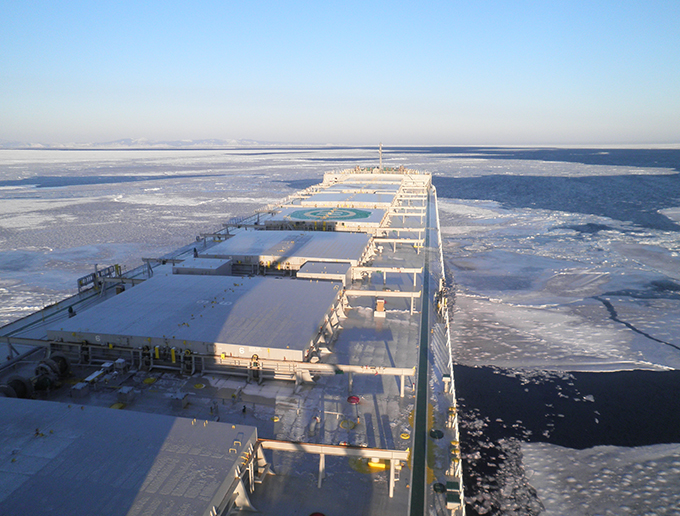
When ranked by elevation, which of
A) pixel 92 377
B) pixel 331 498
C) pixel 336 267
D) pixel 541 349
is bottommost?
pixel 541 349

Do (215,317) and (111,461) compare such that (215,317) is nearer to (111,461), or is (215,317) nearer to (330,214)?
(111,461)

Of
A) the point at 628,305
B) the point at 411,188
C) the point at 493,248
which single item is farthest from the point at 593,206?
the point at 628,305

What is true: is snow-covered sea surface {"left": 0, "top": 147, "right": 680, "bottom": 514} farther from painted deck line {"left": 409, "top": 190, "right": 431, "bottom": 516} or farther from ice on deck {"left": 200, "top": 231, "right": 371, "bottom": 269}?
ice on deck {"left": 200, "top": 231, "right": 371, "bottom": 269}

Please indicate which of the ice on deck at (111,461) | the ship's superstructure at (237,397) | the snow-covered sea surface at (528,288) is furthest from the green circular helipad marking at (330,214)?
the ice on deck at (111,461)

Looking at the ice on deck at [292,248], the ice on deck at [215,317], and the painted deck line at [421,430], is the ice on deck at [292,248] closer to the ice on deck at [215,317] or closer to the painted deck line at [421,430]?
the ice on deck at [215,317]

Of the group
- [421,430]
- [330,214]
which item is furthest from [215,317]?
[330,214]

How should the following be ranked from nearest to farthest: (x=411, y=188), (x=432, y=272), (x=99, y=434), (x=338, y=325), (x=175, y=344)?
(x=99, y=434) → (x=175, y=344) → (x=338, y=325) → (x=432, y=272) → (x=411, y=188)

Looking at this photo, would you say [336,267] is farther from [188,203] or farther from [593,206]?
[593,206]
